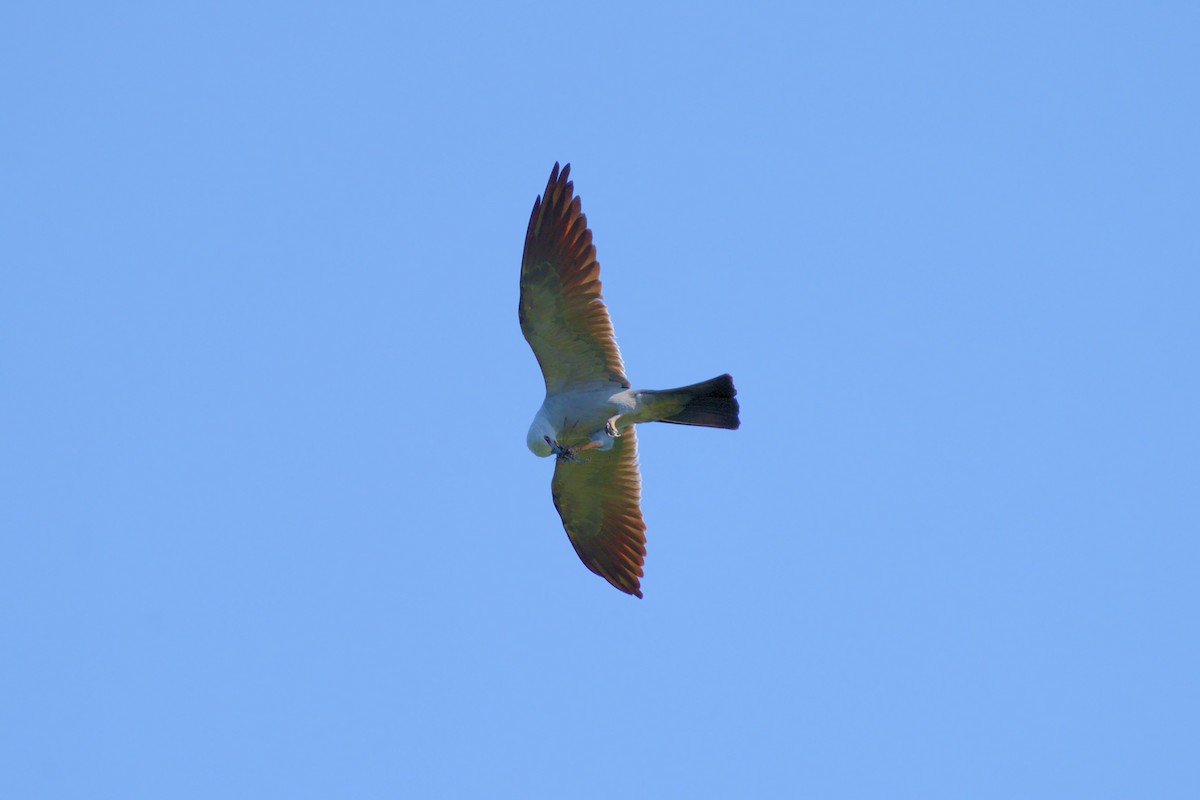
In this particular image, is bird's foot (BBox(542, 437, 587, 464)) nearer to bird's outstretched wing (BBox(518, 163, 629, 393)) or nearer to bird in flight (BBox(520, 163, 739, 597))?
bird in flight (BBox(520, 163, 739, 597))

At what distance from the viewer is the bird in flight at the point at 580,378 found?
10.9 m

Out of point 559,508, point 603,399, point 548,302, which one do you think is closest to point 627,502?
point 559,508

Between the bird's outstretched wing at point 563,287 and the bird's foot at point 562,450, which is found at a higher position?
the bird's outstretched wing at point 563,287

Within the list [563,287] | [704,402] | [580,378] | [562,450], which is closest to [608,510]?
[562,450]

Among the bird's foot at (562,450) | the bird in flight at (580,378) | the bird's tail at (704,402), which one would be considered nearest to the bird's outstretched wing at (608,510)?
the bird in flight at (580,378)

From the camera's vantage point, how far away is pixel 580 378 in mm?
11477

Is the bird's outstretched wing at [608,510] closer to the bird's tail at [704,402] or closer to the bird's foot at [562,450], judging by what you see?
the bird's foot at [562,450]

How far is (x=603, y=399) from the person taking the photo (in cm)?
1121

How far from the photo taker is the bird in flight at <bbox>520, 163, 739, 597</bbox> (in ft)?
35.8

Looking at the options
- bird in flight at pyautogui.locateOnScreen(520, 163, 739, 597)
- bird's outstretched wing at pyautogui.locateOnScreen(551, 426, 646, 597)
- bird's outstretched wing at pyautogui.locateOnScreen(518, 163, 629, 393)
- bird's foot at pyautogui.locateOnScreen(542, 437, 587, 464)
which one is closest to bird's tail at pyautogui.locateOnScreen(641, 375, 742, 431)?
bird in flight at pyautogui.locateOnScreen(520, 163, 739, 597)

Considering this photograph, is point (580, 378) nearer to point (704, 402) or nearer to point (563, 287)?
point (563, 287)

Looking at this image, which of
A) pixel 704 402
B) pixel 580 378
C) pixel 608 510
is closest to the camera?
pixel 704 402

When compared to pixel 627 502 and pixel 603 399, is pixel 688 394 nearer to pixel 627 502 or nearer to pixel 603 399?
pixel 603 399

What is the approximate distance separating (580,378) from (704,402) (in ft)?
3.94
